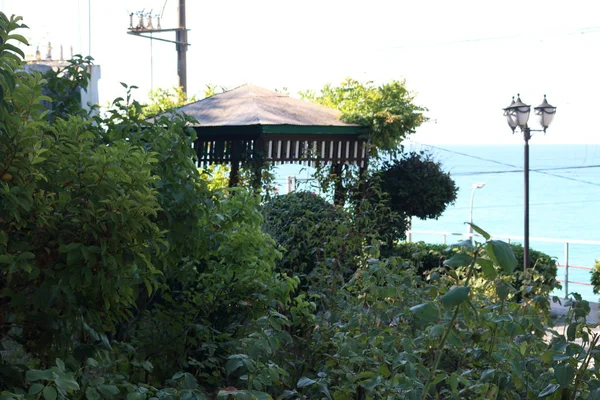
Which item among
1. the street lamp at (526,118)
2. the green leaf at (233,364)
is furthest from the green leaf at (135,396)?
the street lamp at (526,118)

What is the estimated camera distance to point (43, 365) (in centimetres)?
203

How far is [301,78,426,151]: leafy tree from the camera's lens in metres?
8.53

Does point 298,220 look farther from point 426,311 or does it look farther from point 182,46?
point 182,46

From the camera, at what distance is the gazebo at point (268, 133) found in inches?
297

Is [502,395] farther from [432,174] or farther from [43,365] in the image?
[432,174]

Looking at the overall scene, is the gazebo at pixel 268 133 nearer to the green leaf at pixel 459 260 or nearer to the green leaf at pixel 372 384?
the green leaf at pixel 372 384

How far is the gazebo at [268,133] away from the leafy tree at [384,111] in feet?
0.46

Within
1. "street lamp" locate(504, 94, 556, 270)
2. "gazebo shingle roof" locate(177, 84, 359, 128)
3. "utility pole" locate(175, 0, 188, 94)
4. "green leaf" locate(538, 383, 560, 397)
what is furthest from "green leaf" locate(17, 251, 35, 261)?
"utility pole" locate(175, 0, 188, 94)

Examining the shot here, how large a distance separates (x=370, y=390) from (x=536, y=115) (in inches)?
322

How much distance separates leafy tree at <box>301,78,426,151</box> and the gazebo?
142mm

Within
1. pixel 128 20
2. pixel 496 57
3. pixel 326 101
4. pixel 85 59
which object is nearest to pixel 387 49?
pixel 128 20

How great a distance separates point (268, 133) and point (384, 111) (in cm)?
171

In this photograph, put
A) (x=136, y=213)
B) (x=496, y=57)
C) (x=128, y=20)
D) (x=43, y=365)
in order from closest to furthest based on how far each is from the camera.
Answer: (x=136, y=213), (x=43, y=365), (x=128, y=20), (x=496, y=57)

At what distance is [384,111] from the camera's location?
8.52 metres
